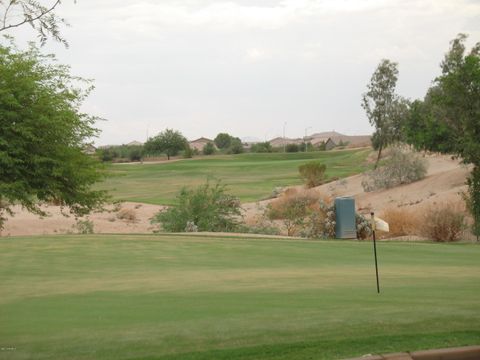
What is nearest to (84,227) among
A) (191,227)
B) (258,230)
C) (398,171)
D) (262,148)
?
(191,227)

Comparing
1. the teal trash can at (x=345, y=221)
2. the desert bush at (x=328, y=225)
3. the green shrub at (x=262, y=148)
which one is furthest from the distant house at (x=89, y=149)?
the green shrub at (x=262, y=148)

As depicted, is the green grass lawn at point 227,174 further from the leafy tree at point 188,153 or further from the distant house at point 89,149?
the distant house at point 89,149

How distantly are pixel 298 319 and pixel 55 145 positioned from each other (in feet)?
22.7

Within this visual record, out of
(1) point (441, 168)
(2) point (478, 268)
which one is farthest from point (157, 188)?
(2) point (478, 268)

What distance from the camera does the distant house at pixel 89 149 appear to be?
52.7 feet

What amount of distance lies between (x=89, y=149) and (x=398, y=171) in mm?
45021

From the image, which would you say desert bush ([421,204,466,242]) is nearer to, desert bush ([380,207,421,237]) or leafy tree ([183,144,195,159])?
desert bush ([380,207,421,237])

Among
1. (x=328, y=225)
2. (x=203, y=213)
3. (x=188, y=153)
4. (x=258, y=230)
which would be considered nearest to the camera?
(x=328, y=225)

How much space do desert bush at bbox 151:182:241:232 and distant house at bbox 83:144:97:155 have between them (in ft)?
62.2

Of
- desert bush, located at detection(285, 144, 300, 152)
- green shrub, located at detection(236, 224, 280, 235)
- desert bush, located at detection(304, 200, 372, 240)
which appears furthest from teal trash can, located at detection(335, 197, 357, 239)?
desert bush, located at detection(285, 144, 300, 152)

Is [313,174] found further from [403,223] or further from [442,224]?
[442,224]

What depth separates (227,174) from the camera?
319 ft

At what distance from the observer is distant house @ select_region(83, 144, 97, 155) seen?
16075 millimetres


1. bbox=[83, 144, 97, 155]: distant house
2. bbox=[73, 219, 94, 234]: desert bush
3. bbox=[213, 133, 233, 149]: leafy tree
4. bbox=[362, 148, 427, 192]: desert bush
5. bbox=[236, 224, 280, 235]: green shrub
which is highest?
bbox=[213, 133, 233, 149]: leafy tree
